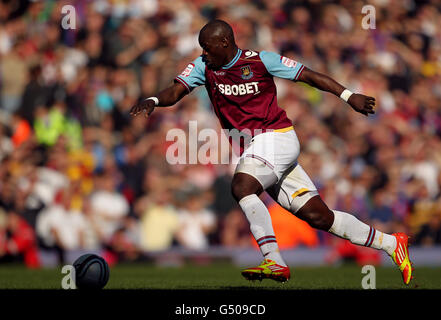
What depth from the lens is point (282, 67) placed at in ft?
25.7

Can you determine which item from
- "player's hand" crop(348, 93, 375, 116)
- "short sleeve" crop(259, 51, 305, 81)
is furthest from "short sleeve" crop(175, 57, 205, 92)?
"player's hand" crop(348, 93, 375, 116)

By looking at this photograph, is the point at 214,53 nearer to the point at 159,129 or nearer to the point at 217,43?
the point at 217,43

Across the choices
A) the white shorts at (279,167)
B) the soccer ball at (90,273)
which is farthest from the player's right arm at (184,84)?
the soccer ball at (90,273)

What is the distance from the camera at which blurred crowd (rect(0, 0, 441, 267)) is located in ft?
47.9

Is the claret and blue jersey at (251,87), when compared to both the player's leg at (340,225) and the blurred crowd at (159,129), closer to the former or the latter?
the player's leg at (340,225)

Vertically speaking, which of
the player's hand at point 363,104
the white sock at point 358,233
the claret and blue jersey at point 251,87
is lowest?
the white sock at point 358,233

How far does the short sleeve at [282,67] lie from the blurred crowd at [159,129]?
7.11 m

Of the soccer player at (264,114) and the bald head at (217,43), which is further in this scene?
the bald head at (217,43)

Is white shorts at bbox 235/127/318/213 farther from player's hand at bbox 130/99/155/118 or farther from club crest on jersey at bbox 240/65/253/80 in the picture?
player's hand at bbox 130/99/155/118

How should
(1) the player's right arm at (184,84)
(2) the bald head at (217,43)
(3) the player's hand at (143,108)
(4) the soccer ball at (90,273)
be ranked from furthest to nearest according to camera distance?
1. (1) the player's right arm at (184,84)
2. (2) the bald head at (217,43)
3. (3) the player's hand at (143,108)
4. (4) the soccer ball at (90,273)

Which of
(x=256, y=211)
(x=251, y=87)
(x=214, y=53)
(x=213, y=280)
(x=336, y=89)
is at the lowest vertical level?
(x=213, y=280)

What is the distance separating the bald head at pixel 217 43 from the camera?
7754 millimetres

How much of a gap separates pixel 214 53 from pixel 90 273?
2.43 meters

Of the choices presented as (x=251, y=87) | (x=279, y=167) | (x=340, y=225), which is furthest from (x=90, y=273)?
(x=340, y=225)
